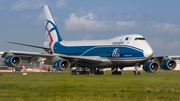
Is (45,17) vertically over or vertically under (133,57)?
over

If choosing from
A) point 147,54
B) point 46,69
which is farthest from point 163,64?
point 46,69

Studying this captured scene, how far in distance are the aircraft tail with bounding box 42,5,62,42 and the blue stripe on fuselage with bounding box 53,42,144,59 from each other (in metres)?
2.32

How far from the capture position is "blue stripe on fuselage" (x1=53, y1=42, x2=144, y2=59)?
3716 centimetres

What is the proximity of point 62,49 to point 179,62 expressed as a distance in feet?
146

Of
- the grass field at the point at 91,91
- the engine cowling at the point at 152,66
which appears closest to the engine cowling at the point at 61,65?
the engine cowling at the point at 152,66

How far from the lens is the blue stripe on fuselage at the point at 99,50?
122ft

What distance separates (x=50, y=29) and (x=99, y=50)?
44.3 feet

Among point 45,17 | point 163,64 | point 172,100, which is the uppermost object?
point 45,17

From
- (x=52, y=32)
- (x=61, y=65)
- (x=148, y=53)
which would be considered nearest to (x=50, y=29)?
(x=52, y=32)

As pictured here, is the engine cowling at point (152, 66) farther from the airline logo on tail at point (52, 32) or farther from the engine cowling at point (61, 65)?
the airline logo on tail at point (52, 32)

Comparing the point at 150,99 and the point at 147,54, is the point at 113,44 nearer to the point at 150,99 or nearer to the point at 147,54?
the point at 147,54

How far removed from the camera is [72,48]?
45906 mm

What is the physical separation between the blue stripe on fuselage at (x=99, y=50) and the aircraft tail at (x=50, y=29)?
2.32 metres

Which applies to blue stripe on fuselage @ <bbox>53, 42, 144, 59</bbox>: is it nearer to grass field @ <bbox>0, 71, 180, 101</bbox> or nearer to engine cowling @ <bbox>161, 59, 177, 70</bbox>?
engine cowling @ <bbox>161, 59, 177, 70</bbox>
